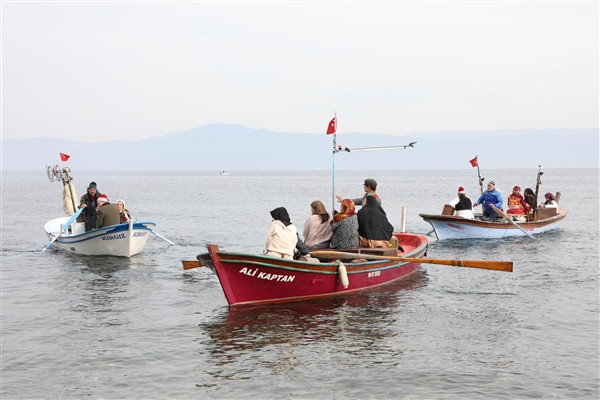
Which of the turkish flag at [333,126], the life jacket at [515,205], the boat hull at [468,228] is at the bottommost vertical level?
the boat hull at [468,228]

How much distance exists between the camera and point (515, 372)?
10688 mm

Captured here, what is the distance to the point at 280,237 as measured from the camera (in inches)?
562

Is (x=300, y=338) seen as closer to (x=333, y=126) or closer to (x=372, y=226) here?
(x=372, y=226)

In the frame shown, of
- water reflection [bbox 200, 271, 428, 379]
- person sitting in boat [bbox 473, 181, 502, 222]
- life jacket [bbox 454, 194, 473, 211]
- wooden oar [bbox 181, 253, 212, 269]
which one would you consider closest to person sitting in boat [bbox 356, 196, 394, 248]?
water reflection [bbox 200, 271, 428, 379]

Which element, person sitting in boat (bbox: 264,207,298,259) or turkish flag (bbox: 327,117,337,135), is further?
turkish flag (bbox: 327,117,337,135)

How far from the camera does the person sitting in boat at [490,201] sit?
27.9m

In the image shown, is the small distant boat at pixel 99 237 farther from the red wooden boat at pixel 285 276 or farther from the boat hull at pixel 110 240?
the red wooden boat at pixel 285 276

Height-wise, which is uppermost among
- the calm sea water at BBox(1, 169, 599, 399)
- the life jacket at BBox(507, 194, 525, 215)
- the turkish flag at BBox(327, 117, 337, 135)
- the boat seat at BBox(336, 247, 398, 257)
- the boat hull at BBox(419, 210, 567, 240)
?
the turkish flag at BBox(327, 117, 337, 135)

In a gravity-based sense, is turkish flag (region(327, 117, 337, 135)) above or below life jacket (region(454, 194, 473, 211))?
above

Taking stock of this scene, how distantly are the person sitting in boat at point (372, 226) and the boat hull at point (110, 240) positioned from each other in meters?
9.35

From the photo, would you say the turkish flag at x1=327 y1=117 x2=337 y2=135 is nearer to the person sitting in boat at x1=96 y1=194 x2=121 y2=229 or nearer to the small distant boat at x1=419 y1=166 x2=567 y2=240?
the person sitting in boat at x1=96 y1=194 x2=121 y2=229

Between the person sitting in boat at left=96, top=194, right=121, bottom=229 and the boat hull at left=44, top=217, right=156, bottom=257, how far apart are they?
1.17ft

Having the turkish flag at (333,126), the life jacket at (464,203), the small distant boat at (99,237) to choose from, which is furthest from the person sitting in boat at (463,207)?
the small distant boat at (99,237)

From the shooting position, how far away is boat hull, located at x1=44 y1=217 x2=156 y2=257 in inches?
890
